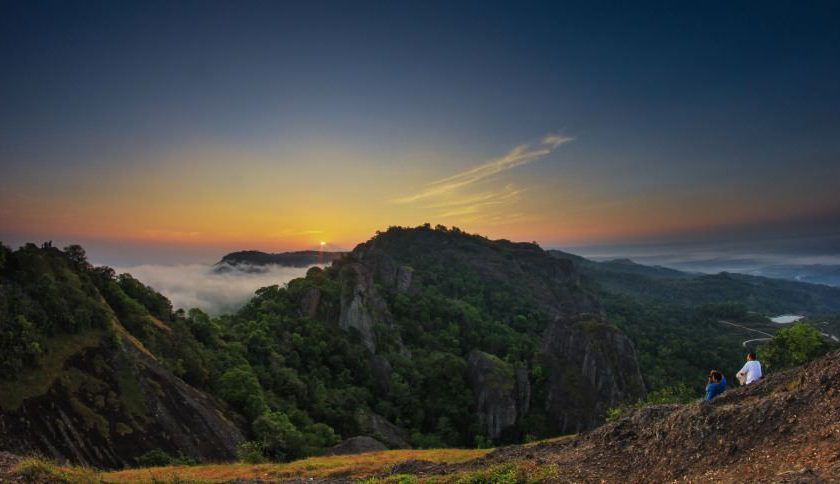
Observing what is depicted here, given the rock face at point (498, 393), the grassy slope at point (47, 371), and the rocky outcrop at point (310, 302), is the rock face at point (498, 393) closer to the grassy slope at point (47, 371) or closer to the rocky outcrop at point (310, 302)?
the rocky outcrop at point (310, 302)

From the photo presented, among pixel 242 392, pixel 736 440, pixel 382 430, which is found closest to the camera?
pixel 736 440

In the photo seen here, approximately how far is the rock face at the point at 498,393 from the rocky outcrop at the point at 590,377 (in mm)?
6484

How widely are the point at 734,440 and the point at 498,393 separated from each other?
215 feet

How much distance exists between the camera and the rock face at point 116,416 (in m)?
26.3

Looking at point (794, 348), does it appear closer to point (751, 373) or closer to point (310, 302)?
point (751, 373)

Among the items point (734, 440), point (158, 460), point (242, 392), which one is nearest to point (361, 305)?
point (242, 392)

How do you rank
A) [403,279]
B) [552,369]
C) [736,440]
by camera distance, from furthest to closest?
[403,279] < [552,369] < [736,440]

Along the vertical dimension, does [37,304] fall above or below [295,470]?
above

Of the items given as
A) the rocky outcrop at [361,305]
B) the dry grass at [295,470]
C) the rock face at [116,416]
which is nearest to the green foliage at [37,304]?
the rock face at [116,416]

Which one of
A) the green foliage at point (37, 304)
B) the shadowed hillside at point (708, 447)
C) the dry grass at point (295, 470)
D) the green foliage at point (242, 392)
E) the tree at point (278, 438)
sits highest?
the green foliage at point (37, 304)

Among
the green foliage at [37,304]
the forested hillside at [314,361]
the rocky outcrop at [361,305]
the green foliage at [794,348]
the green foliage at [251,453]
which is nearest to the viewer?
the green foliage at [37,304]

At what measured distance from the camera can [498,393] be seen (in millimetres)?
75062

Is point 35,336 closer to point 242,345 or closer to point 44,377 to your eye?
point 44,377

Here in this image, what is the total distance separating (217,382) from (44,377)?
20530 mm
